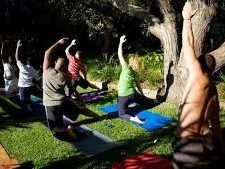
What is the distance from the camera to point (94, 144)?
8.56m

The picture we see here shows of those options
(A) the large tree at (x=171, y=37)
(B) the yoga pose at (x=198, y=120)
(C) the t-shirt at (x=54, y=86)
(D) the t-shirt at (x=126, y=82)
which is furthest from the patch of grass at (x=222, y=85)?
(B) the yoga pose at (x=198, y=120)

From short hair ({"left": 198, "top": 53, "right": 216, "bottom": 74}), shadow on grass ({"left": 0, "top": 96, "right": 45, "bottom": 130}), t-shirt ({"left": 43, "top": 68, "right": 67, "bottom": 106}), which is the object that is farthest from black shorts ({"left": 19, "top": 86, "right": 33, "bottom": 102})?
short hair ({"left": 198, "top": 53, "right": 216, "bottom": 74})

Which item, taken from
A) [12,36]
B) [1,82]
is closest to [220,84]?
[1,82]

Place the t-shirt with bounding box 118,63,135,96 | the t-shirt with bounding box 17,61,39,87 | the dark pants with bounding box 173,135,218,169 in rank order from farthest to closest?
1. the t-shirt with bounding box 17,61,39,87
2. the t-shirt with bounding box 118,63,135,96
3. the dark pants with bounding box 173,135,218,169

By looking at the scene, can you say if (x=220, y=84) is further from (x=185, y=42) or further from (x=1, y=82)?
(x=1, y=82)

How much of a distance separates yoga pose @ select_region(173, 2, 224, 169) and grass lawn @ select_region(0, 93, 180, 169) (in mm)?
2667

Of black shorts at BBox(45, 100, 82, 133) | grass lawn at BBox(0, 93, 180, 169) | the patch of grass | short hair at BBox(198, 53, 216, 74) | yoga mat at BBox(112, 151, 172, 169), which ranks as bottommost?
grass lawn at BBox(0, 93, 180, 169)

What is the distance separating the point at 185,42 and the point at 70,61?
7.70 m

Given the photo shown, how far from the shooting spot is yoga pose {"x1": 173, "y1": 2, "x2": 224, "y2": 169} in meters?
4.70

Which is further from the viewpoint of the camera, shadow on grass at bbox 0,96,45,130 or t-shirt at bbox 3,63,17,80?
t-shirt at bbox 3,63,17,80

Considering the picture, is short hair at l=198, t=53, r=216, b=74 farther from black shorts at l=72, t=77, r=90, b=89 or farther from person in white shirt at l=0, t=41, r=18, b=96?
person in white shirt at l=0, t=41, r=18, b=96

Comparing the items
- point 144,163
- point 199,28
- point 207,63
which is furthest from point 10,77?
point 207,63

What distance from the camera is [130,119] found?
32.1 ft

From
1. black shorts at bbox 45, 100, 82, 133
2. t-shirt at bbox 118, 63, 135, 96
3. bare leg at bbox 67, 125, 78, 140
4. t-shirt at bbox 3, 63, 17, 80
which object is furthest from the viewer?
t-shirt at bbox 3, 63, 17, 80
